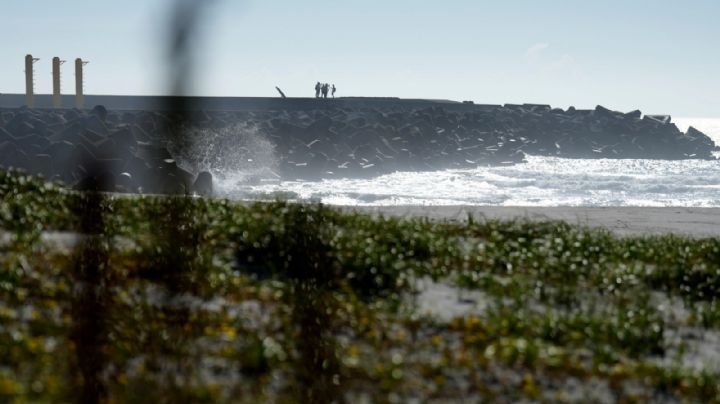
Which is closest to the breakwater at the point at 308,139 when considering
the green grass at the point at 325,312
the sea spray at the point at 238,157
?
the sea spray at the point at 238,157

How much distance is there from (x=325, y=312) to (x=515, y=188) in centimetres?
2504

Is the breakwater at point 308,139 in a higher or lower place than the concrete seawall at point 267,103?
lower

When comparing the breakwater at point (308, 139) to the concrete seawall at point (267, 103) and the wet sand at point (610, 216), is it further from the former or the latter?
the wet sand at point (610, 216)

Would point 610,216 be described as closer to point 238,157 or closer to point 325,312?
point 325,312

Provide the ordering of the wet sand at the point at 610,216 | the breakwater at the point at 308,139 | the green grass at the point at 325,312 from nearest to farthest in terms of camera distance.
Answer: the green grass at the point at 325,312
the wet sand at the point at 610,216
the breakwater at the point at 308,139

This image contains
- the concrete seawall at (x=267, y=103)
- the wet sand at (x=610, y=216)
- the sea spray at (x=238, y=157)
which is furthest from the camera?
the concrete seawall at (x=267, y=103)

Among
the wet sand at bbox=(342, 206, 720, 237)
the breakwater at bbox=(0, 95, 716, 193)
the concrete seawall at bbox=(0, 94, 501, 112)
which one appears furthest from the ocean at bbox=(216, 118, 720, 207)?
the concrete seawall at bbox=(0, 94, 501, 112)

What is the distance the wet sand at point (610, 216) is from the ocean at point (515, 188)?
19.7 feet

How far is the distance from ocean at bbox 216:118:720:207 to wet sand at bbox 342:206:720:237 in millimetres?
6011

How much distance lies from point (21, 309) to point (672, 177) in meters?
35.3

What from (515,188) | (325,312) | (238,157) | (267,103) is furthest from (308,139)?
(325,312)

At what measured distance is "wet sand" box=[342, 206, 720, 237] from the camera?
1206 cm

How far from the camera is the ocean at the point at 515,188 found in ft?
76.0

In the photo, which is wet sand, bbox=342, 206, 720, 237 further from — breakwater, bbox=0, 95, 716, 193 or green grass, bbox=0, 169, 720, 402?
breakwater, bbox=0, 95, 716, 193
